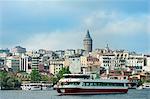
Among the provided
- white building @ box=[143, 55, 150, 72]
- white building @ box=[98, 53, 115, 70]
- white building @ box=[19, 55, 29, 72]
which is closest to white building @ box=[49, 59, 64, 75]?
white building @ box=[19, 55, 29, 72]

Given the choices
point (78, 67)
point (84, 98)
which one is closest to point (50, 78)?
point (78, 67)

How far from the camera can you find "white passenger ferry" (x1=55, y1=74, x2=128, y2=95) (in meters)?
34.2

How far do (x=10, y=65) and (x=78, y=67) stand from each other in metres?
10.4

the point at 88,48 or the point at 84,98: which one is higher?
the point at 88,48

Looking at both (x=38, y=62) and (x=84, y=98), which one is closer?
(x=84, y=98)

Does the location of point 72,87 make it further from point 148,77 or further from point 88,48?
point 88,48

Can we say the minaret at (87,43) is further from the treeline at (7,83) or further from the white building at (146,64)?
the treeline at (7,83)

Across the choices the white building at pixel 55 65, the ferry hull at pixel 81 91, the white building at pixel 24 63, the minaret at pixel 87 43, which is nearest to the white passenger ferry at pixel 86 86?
the ferry hull at pixel 81 91

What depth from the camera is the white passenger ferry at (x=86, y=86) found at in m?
34.2

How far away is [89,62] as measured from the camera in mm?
84750

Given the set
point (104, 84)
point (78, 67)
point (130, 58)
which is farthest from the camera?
point (130, 58)

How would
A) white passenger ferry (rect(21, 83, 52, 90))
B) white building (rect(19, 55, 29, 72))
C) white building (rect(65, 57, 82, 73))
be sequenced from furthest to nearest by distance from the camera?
white building (rect(19, 55, 29, 72)) → white building (rect(65, 57, 82, 73)) → white passenger ferry (rect(21, 83, 52, 90))

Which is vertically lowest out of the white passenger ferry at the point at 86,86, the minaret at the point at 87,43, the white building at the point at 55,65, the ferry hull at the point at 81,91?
the ferry hull at the point at 81,91

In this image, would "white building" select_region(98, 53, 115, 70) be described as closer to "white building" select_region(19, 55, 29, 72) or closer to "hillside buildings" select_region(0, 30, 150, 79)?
"hillside buildings" select_region(0, 30, 150, 79)
